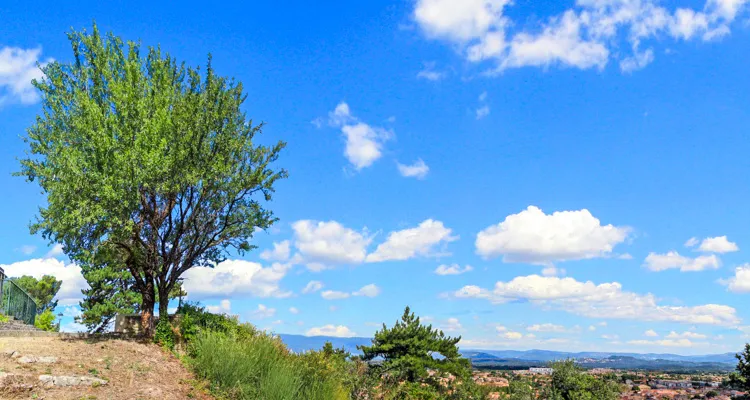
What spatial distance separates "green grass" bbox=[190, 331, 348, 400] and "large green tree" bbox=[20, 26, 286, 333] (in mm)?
6083

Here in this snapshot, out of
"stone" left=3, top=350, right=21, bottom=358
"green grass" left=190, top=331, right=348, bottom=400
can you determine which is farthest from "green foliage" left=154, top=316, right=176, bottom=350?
"stone" left=3, top=350, right=21, bottom=358

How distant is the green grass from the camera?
13.6 metres

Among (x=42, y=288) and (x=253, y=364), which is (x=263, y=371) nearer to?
(x=253, y=364)

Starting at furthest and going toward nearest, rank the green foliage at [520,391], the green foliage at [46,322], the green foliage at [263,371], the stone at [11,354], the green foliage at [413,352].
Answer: the green foliage at [520,391], the green foliage at [413,352], the green foliage at [46,322], the stone at [11,354], the green foliage at [263,371]

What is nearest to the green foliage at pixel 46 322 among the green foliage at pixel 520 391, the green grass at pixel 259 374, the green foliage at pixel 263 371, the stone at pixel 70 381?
the green foliage at pixel 263 371

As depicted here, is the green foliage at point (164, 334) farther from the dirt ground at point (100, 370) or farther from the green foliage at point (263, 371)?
the green foliage at point (263, 371)

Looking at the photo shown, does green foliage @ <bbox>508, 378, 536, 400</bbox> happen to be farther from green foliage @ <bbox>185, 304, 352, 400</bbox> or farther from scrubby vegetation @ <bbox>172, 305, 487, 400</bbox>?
green foliage @ <bbox>185, 304, 352, 400</bbox>

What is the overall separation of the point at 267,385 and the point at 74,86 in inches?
603

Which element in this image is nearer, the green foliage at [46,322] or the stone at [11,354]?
the stone at [11,354]

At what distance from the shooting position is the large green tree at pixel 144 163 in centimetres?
1845

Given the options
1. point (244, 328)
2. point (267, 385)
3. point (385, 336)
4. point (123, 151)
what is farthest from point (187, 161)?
point (385, 336)

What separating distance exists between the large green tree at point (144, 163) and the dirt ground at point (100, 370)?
361 centimetres

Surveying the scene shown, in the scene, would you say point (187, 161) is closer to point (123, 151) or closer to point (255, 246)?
point (123, 151)

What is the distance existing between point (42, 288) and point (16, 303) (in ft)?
105
